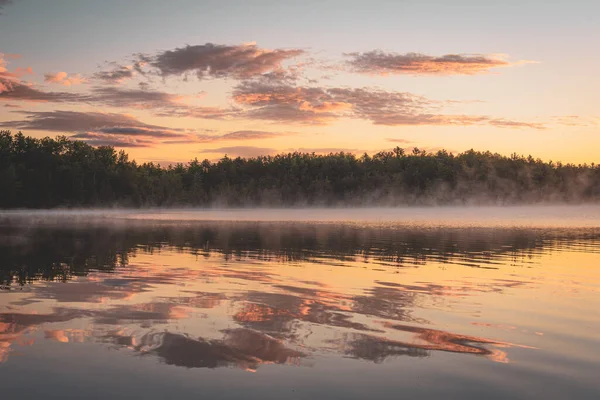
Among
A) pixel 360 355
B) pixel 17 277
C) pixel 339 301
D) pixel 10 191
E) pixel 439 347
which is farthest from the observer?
pixel 10 191

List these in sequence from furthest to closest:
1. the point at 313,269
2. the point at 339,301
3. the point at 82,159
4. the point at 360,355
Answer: the point at 82,159 < the point at 313,269 < the point at 339,301 < the point at 360,355

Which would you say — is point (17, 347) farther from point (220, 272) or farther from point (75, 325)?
point (220, 272)

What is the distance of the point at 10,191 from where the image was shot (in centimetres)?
13262

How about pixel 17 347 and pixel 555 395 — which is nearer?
pixel 555 395

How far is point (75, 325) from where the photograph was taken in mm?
12344

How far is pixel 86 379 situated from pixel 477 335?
773 cm

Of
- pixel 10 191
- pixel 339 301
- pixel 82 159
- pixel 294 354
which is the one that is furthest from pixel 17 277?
pixel 82 159

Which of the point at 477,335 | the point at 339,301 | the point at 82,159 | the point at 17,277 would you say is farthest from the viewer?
the point at 82,159

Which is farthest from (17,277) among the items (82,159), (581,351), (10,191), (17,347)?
(82,159)

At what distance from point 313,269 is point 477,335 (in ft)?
39.2

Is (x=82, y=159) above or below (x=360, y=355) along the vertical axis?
above

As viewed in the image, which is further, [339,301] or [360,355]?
[339,301]

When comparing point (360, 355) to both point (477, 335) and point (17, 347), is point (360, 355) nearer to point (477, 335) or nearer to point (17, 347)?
point (477, 335)

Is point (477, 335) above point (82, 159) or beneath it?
beneath
